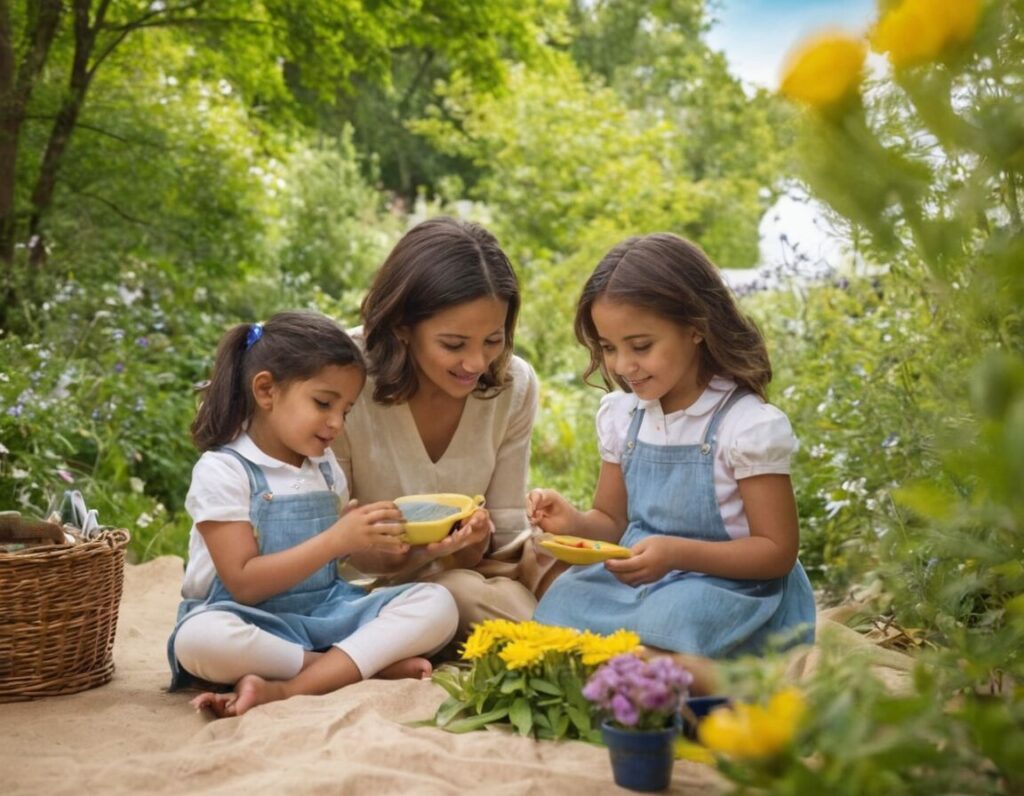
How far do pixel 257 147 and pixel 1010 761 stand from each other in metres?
7.02

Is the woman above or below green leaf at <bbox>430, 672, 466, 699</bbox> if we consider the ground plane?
above

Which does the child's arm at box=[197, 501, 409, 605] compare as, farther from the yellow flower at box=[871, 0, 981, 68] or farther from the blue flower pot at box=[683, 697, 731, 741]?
the yellow flower at box=[871, 0, 981, 68]

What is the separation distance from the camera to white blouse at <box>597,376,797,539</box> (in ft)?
9.29

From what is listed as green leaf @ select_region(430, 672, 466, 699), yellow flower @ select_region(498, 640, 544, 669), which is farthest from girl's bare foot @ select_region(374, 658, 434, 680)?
yellow flower @ select_region(498, 640, 544, 669)

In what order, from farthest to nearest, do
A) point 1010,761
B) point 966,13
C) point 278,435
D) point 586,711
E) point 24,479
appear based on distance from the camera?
point 24,479 < point 278,435 < point 586,711 < point 1010,761 < point 966,13

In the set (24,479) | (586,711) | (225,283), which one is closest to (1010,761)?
(586,711)

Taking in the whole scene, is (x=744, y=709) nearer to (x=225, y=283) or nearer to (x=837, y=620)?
(x=837, y=620)

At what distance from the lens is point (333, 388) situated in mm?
2992

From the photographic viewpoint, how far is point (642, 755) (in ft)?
6.72

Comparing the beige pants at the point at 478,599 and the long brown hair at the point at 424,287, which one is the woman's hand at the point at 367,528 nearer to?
the beige pants at the point at 478,599

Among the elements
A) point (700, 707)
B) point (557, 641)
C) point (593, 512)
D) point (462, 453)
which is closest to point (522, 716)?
point (557, 641)

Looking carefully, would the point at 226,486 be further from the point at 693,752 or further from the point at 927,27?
the point at 927,27

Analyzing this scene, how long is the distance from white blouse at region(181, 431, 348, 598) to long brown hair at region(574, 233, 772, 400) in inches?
32.4

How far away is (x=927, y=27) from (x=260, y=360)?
2.05m
